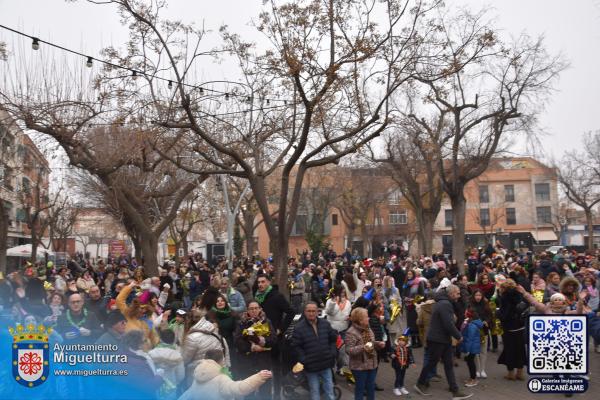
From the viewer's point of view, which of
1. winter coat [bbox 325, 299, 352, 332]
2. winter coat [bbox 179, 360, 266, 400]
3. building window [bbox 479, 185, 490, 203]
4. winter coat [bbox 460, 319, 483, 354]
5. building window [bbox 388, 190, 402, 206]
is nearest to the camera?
winter coat [bbox 179, 360, 266, 400]

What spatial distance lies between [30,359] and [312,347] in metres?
3.24

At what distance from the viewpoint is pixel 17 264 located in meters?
47.0

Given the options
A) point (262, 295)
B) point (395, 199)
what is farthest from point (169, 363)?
point (395, 199)

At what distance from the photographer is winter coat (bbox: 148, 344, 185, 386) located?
6.16 metres

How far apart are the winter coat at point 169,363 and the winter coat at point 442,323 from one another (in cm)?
396

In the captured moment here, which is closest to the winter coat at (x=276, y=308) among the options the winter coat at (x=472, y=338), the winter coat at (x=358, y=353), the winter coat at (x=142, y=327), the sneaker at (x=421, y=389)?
the winter coat at (x=358, y=353)

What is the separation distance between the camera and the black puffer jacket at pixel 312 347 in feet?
22.7

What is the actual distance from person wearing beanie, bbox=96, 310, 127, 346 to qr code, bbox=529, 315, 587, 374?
5210 mm

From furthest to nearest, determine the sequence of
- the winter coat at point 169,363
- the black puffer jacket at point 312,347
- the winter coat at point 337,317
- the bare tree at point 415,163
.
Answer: the bare tree at point 415,163 → the winter coat at point 337,317 → the black puffer jacket at point 312,347 → the winter coat at point 169,363

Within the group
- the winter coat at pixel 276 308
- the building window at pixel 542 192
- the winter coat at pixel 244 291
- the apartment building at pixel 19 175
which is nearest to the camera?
the winter coat at pixel 276 308

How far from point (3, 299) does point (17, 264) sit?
41.3 m

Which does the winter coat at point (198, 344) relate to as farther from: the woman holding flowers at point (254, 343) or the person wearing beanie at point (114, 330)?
the woman holding flowers at point (254, 343)

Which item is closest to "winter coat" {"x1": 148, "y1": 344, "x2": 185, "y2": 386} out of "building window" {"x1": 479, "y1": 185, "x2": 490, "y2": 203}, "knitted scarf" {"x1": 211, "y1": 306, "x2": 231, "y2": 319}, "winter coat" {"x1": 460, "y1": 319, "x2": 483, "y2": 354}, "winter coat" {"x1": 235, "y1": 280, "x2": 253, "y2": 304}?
"knitted scarf" {"x1": 211, "y1": 306, "x2": 231, "y2": 319}

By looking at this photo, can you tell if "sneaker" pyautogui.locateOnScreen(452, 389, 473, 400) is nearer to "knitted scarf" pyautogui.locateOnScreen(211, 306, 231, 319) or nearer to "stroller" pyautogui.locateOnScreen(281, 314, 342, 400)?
"stroller" pyautogui.locateOnScreen(281, 314, 342, 400)
